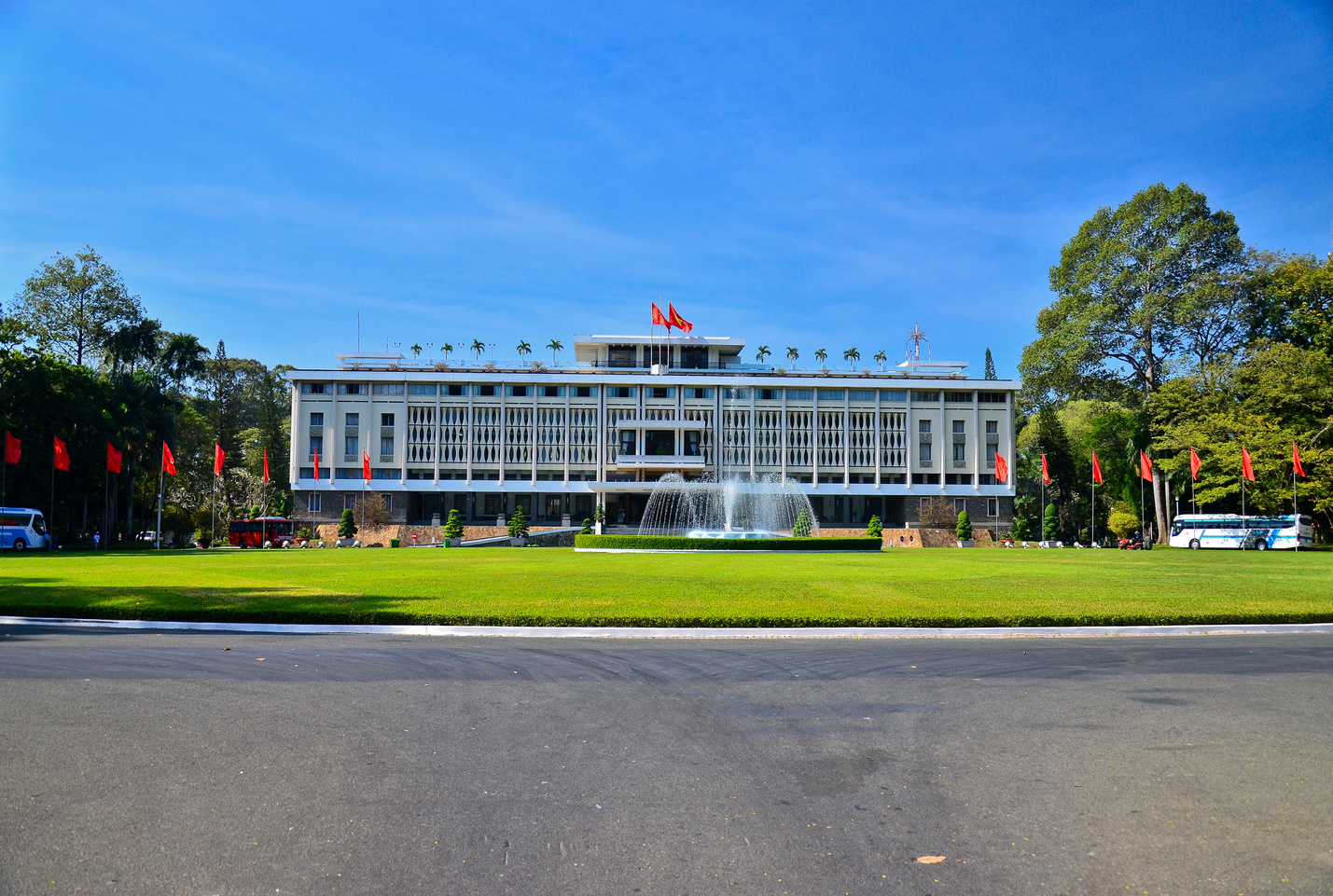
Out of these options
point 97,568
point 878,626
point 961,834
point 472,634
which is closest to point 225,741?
point 961,834

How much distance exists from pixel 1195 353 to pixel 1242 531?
15701 mm

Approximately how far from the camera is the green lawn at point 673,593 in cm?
1617

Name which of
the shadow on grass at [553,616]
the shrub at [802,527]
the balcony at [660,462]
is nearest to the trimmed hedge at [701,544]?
the shrub at [802,527]

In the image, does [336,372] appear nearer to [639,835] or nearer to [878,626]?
[878,626]

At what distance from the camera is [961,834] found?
5.59m

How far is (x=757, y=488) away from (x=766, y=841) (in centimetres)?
5680

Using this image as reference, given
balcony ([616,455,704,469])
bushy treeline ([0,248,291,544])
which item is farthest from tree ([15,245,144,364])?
balcony ([616,455,704,469])

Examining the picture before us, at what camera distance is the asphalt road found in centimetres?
504

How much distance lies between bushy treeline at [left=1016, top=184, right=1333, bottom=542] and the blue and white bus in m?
69.8

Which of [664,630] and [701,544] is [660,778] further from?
[701,544]

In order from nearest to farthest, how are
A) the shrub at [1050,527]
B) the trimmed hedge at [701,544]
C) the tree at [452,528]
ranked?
1. the trimmed hedge at [701,544]
2. the tree at [452,528]
3. the shrub at [1050,527]

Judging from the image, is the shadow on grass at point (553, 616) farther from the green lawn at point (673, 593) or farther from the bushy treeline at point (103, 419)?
the bushy treeline at point (103, 419)

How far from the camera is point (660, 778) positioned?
6699 mm

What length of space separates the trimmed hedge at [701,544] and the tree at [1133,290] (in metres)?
34.1
